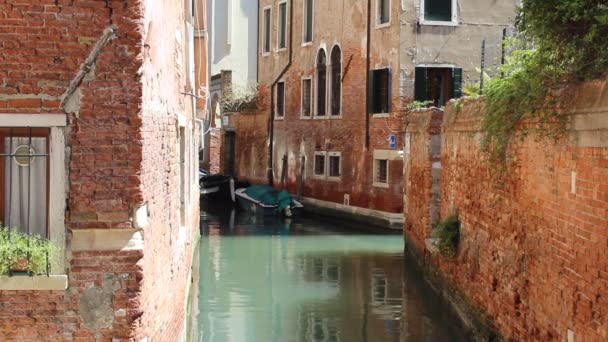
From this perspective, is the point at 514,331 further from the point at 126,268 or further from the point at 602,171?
the point at 126,268

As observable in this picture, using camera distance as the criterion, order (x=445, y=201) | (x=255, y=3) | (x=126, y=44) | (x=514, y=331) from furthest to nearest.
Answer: (x=255, y=3) < (x=445, y=201) < (x=514, y=331) < (x=126, y=44)

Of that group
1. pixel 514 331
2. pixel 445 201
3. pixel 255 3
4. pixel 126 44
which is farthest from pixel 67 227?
pixel 255 3

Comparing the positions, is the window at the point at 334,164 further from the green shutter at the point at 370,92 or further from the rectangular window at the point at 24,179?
the rectangular window at the point at 24,179

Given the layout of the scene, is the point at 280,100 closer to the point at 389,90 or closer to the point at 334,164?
the point at 334,164

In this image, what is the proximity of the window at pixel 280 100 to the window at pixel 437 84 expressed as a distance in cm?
762

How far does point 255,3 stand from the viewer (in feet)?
103

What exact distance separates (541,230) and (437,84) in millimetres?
13711

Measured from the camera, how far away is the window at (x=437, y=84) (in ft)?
64.4

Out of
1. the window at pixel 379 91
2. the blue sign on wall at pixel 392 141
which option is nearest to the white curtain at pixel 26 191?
the blue sign on wall at pixel 392 141

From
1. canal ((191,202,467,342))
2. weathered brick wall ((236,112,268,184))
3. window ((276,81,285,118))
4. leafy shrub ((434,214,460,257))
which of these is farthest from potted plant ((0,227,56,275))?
weathered brick wall ((236,112,268,184))

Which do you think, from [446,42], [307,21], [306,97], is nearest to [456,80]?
[446,42]

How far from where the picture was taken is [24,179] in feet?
16.7

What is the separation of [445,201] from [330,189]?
38.5 feet

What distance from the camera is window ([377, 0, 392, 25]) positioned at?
20.3 m
